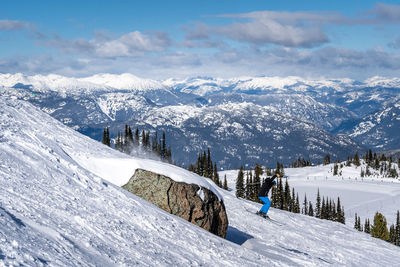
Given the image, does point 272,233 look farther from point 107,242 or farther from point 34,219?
point 34,219

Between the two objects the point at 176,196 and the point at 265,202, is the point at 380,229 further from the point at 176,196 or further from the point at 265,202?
the point at 176,196

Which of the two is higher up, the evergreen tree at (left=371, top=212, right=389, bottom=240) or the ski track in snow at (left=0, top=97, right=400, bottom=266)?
the ski track in snow at (left=0, top=97, right=400, bottom=266)

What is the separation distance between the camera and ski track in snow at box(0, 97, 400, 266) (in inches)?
362

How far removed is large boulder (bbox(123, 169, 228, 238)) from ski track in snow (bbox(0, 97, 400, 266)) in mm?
535

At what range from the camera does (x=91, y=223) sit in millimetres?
11430

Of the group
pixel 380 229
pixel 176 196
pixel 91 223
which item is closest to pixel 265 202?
pixel 176 196

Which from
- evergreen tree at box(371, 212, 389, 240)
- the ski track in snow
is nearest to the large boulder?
the ski track in snow

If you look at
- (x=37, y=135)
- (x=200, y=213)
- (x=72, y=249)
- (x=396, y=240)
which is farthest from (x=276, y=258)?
(x=396, y=240)

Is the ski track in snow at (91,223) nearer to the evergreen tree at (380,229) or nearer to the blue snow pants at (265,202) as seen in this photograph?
the blue snow pants at (265,202)

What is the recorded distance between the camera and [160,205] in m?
18.3

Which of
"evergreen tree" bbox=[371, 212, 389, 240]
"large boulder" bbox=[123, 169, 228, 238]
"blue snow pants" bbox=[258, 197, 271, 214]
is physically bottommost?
"evergreen tree" bbox=[371, 212, 389, 240]

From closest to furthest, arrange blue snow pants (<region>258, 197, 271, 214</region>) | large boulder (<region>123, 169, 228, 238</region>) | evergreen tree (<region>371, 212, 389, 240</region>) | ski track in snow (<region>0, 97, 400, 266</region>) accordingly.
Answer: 1. ski track in snow (<region>0, 97, 400, 266</region>)
2. large boulder (<region>123, 169, 228, 238</region>)
3. blue snow pants (<region>258, 197, 271, 214</region>)
4. evergreen tree (<region>371, 212, 389, 240</region>)

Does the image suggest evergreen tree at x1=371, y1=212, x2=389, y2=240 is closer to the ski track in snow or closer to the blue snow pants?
the ski track in snow

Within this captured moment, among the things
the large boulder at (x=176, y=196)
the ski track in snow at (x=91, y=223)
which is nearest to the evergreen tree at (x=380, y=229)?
the ski track in snow at (x=91, y=223)
